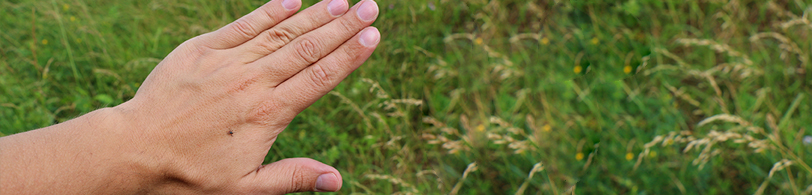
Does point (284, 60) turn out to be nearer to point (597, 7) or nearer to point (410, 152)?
point (410, 152)

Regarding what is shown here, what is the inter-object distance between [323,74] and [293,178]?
1.38ft

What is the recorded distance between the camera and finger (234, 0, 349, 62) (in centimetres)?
185

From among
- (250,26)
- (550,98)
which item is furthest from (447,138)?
(250,26)

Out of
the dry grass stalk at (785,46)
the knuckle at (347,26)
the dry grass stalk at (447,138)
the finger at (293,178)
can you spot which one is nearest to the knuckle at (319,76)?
the knuckle at (347,26)

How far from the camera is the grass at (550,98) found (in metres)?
1.87

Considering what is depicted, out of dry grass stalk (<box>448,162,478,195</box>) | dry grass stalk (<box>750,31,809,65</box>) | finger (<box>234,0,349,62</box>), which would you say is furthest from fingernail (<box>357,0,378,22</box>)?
dry grass stalk (<box>750,31,809,65</box>)

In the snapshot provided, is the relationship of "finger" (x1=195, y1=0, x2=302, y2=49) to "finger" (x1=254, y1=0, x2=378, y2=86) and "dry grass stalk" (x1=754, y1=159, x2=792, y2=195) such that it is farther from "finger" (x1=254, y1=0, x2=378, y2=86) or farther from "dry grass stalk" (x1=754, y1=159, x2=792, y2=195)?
"dry grass stalk" (x1=754, y1=159, x2=792, y2=195)

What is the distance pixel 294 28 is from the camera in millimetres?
1904

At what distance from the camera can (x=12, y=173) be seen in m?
1.36

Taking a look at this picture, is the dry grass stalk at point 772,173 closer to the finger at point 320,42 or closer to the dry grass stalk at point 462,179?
the dry grass stalk at point 462,179

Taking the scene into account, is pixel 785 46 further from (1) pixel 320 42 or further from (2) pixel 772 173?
(1) pixel 320 42

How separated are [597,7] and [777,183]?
1025 millimetres

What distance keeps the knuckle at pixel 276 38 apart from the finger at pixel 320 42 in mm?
66

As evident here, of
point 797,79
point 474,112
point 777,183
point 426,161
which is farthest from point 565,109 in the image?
point 797,79
